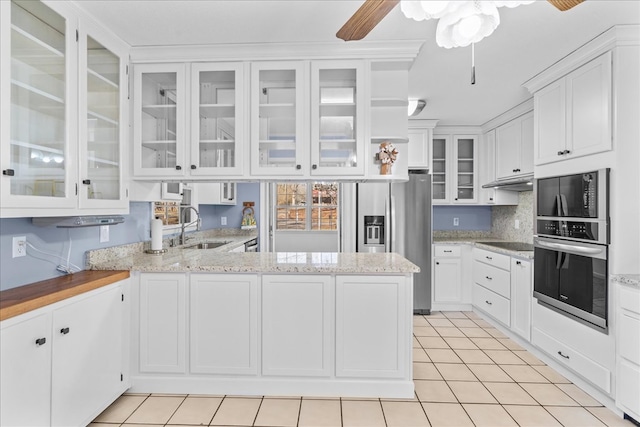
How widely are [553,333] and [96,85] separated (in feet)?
12.5

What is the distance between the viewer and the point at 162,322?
7.40ft

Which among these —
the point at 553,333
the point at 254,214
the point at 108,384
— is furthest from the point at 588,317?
the point at 254,214

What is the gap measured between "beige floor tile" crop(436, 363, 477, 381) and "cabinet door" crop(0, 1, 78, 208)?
278 centimetres

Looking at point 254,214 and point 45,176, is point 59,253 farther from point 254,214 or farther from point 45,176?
point 254,214

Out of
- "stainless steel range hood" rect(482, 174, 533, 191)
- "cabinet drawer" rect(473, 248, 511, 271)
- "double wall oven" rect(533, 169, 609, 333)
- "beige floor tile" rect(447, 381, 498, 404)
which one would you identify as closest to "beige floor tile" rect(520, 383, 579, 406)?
"beige floor tile" rect(447, 381, 498, 404)

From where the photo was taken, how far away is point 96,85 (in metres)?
2.18

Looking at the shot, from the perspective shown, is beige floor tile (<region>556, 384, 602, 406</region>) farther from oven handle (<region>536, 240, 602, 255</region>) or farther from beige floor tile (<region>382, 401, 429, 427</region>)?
beige floor tile (<region>382, 401, 429, 427</region>)

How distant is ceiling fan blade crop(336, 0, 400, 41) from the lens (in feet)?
4.09

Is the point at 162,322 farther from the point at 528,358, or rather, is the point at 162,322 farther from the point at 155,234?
the point at 528,358

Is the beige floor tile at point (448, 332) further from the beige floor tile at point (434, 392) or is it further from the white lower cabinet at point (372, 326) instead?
the white lower cabinet at point (372, 326)

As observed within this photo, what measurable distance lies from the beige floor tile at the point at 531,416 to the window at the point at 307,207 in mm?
3417

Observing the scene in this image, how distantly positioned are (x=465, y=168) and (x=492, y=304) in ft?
5.90

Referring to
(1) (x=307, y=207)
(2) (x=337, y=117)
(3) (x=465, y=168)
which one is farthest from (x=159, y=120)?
(3) (x=465, y=168)

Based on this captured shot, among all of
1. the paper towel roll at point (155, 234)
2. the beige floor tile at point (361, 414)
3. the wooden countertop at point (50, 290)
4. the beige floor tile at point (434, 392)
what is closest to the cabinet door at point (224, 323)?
the wooden countertop at point (50, 290)
